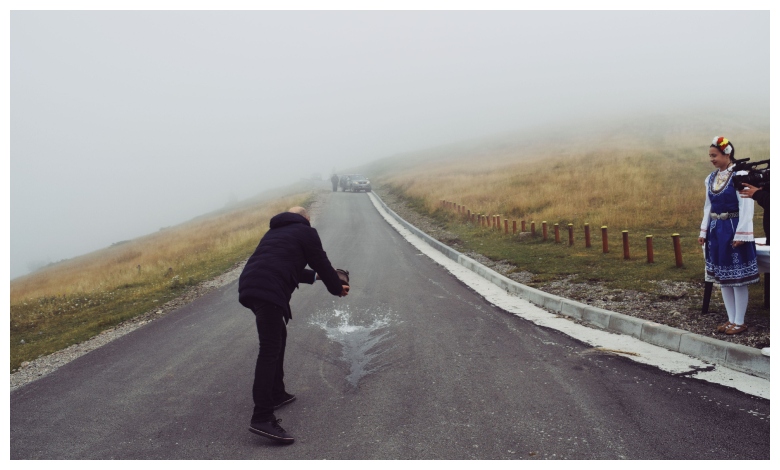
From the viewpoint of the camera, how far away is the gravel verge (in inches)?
247

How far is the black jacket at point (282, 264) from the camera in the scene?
466 cm

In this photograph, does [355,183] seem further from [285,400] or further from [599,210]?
[285,400]

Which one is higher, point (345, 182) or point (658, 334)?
point (345, 182)

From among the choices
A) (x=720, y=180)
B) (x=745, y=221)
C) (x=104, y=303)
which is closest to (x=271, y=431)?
(x=745, y=221)

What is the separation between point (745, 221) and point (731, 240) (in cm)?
28

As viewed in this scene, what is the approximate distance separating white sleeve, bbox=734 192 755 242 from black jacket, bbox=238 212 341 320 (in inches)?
164

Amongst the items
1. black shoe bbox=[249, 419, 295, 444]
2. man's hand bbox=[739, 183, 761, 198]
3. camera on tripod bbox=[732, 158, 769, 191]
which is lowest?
black shoe bbox=[249, 419, 295, 444]

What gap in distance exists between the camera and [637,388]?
16.7 ft

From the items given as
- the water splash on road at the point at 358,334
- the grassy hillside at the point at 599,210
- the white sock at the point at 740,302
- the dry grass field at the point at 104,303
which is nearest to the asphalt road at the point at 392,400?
the water splash on road at the point at 358,334

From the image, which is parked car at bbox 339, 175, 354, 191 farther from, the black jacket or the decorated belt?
the black jacket

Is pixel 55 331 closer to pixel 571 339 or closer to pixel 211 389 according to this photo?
pixel 211 389

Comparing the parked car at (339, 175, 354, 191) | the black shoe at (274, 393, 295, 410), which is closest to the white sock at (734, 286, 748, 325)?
the black shoe at (274, 393, 295, 410)

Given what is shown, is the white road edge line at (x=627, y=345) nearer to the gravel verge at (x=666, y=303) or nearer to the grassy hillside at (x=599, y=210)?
the gravel verge at (x=666, y=303)

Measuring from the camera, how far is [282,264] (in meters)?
4.77
